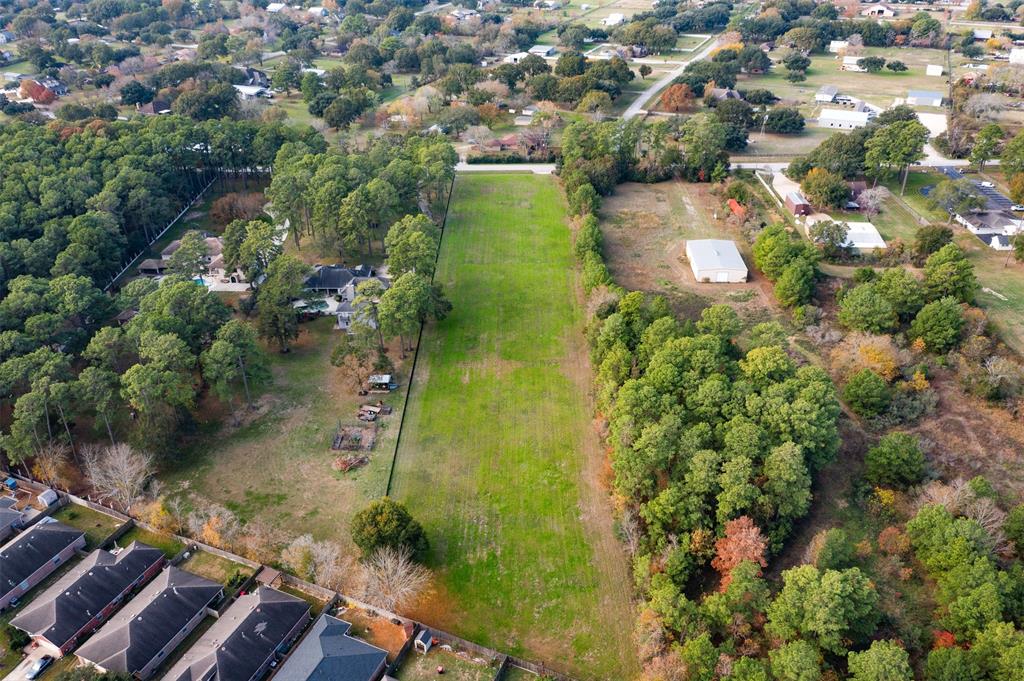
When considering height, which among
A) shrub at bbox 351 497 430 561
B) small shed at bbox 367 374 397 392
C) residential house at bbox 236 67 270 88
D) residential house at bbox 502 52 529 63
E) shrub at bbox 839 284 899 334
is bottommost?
small shed at bbox 367 374 397 392

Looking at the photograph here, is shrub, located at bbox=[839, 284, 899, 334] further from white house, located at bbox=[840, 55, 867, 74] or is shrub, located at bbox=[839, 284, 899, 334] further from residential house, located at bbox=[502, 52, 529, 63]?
residential house, located at bbox=[502, 52, 529, 63]

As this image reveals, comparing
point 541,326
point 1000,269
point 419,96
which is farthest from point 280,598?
point 419,96

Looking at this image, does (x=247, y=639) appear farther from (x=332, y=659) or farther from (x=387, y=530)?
(x=387, y=530)

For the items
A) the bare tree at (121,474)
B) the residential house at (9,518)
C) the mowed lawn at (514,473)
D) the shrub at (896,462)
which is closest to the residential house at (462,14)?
the mowed lawn at (514,473)

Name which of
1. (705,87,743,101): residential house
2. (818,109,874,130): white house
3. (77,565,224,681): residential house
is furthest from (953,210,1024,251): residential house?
(77,565,224,681): residential house

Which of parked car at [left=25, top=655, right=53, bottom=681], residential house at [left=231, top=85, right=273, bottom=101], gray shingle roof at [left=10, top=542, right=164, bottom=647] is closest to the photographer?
parked car at [left=25, top=655, right=53, bottom=681]

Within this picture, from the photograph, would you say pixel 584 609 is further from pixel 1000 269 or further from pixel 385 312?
pixel 1000 269
